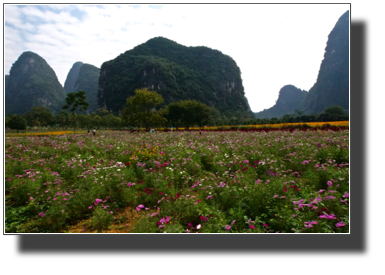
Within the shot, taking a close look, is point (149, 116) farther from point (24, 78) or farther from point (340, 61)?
point (340, 61)

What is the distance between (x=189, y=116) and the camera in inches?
2343

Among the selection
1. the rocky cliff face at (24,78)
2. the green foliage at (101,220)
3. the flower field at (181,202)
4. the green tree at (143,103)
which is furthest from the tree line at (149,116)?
the green foliage at (101,220)

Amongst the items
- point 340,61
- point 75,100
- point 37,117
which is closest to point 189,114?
point 75,100

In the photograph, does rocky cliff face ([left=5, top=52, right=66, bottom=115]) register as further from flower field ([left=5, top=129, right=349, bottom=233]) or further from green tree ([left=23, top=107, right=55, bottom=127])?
green tree ([left=23, top=107, right=55, bottom=127])

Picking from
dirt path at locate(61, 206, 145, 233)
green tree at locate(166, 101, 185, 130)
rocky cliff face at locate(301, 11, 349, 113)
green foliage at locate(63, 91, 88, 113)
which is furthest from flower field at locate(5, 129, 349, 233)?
green tree at locate(166, 101, 185, 130)

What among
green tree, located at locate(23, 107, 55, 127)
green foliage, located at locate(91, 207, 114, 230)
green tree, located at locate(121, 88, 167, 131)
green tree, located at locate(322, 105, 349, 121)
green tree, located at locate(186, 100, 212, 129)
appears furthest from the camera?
green tree, located at locate(23, 107, 55, 127)

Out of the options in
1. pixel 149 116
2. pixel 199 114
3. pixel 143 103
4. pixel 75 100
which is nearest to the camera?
pixel 143 103

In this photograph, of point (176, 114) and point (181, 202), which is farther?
point (176, 114)

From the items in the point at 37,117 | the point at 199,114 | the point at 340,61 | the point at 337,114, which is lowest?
the point at 337,114

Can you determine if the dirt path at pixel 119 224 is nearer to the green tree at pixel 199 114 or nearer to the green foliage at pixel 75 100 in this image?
the green tree at pixel 199 114

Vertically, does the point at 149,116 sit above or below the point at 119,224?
above
